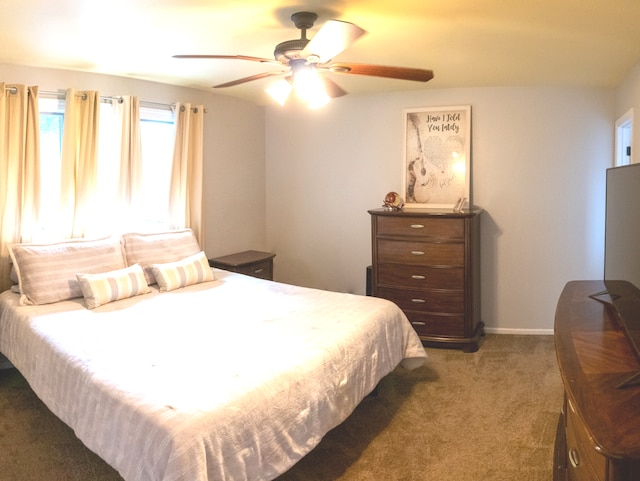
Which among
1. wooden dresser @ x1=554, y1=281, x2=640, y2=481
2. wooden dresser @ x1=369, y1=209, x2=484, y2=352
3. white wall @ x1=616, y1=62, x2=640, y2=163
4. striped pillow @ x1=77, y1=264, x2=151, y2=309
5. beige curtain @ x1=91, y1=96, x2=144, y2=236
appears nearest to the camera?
wooden dresser @ x1=554, y1=281, x2=640, y2=481

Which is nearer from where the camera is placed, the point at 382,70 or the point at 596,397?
the point at 596,397

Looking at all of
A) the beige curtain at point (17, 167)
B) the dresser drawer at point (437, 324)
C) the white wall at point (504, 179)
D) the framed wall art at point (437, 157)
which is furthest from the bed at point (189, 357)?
the framed wall art at point (437, 157)

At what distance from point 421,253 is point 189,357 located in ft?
7.42

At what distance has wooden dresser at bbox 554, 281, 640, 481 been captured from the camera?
3.88 feet

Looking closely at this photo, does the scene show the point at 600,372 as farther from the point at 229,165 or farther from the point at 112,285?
the point at 229,165

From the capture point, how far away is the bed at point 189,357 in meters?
1.71

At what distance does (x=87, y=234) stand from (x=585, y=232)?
392 centimetres

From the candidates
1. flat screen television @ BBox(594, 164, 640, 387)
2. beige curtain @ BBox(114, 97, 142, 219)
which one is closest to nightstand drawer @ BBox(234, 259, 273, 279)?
beige curtain @ BBox(114, 97, 142, 219)

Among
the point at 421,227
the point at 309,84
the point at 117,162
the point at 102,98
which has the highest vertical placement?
the point at 102,98

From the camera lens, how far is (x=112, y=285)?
307 centimetres

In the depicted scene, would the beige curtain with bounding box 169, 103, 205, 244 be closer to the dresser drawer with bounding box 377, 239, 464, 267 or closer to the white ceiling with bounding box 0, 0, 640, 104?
the white ceiling with bounding box 0, 0, 640, 104

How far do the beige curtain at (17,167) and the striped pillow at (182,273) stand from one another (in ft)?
2.94

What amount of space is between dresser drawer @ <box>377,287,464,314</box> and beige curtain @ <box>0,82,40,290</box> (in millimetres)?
2659

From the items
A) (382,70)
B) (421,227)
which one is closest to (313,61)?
(382,70)
